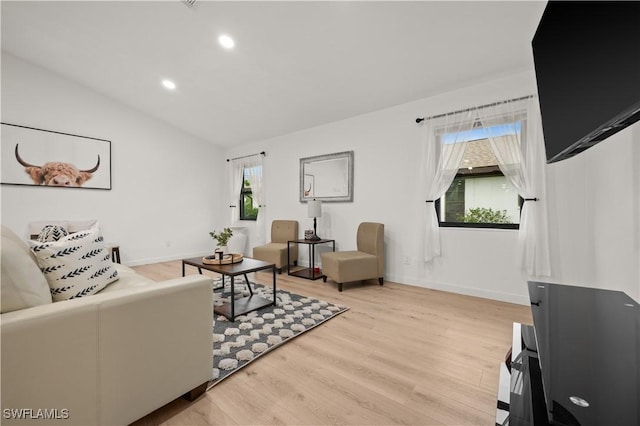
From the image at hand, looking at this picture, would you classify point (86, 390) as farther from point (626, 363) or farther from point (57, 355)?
point (626, 363)

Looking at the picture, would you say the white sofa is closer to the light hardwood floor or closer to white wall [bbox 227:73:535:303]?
the light hardwood floor

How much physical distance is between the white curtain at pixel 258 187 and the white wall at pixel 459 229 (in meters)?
0.29

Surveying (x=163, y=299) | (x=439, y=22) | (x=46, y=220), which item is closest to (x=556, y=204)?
(x=439, y=22)

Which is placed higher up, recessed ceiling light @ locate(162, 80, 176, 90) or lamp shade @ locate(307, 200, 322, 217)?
recessed ceiling light @ locate(162, 80, 176, 90)

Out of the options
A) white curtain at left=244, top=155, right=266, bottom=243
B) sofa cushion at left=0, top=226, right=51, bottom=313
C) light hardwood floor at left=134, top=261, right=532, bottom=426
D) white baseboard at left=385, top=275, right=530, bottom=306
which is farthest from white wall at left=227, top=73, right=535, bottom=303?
sofa cushion at left=0, top=226, right=51, bottom=313

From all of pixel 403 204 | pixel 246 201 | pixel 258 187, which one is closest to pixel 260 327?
pixel 403 204

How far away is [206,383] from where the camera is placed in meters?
1.53

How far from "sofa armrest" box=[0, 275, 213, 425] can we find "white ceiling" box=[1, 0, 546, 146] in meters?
2.59

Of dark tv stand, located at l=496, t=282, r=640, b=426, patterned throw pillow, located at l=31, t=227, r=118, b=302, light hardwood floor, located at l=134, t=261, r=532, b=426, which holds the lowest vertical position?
light hardwood floor, located at l=134, t=261, r=532, b=426

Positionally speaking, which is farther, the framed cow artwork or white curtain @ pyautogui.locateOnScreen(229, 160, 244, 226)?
white curtain @ pyautogui.locateOnScreen(229, 160, 244, 226)

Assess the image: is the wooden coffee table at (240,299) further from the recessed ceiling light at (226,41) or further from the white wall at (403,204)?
the recessed ceiling light at (226,41)

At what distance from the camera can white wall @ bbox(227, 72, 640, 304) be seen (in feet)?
5.90

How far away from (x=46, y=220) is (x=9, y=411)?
178 inches

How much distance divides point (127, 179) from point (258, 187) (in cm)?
235
